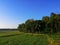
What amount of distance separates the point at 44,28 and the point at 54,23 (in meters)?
6.94

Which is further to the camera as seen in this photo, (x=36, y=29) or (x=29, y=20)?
(x=29, y=20)

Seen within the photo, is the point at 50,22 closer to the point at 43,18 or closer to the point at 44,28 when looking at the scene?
the point at 44,28

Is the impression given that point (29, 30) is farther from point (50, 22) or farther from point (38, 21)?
point (50, 22)

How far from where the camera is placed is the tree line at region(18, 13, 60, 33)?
7938 centimetres

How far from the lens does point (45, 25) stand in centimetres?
8444

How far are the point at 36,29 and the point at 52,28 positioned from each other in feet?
32.5

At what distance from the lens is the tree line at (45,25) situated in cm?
7938

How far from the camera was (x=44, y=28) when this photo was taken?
3339 inches

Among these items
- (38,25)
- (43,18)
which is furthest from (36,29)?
(43,18)

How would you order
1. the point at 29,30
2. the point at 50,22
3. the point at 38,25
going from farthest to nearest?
the point at 29,30, the point at 38,25, the point at 50,22

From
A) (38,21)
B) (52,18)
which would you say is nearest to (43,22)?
(38,21)

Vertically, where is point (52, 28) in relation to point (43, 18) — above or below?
below

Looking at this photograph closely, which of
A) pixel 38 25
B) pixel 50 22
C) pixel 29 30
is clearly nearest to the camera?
pixel 50 22

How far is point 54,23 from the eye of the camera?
262 ft
